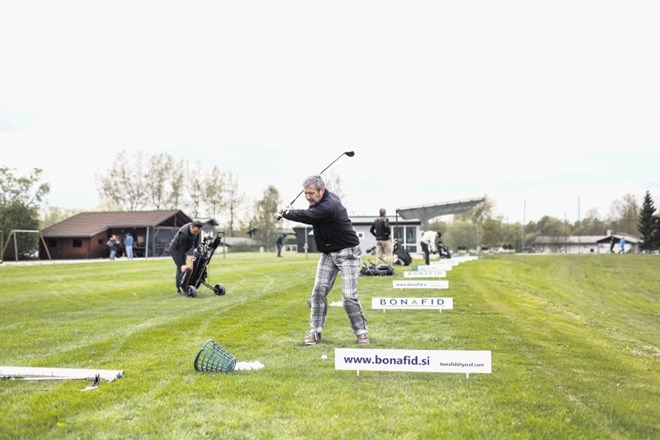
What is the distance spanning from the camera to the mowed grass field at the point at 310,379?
4.66 metres

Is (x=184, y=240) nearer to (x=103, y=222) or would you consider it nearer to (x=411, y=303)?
(x=411, y=303)

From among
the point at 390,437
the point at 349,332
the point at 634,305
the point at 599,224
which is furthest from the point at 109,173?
the point at 599,224

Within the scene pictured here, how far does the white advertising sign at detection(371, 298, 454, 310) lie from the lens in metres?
11.1

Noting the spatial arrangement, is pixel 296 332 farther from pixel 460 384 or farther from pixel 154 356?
pixel 460 384

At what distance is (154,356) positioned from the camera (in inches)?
286

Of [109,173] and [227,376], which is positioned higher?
[109,173]

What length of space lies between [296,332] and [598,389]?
460 centimetres

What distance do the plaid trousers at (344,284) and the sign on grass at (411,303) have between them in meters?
3.03

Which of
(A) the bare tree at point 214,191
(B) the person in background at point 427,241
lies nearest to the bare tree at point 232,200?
(A) the bare tree at point 214,191

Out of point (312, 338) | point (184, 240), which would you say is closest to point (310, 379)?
point (312, 338)

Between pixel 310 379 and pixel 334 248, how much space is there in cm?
231

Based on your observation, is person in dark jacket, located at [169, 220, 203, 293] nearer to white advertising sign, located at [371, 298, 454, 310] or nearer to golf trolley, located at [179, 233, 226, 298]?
golf trolley, located at [179, 233, 226, 298]

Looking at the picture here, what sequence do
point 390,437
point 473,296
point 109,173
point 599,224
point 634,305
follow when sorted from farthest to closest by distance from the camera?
point 599,224 < point 109,173 < point 634,305 < point 473,296 < point 390,437

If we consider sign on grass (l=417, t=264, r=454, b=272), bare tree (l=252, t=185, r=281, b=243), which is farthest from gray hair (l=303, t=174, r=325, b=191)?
bare tree (l=252, t=185, r=281, b=243)
